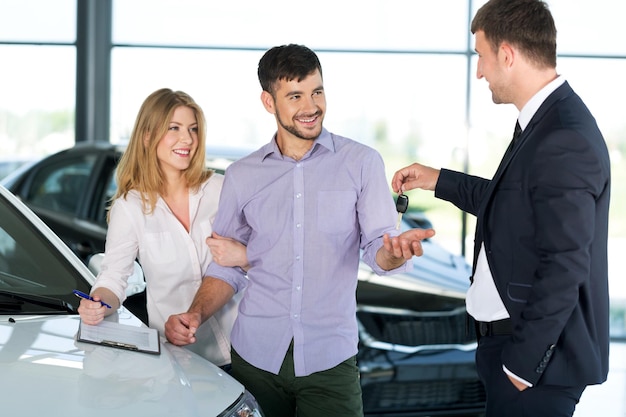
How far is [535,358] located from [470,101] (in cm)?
555

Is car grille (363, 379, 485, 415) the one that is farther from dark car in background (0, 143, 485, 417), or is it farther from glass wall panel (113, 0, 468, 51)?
glass wall panel (113, 0, 468, 51)

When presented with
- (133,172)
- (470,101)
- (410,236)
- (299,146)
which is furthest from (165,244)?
(470,101)

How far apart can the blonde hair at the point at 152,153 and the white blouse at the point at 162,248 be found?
1.3 inches

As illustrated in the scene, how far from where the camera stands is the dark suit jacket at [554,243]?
6.82ft

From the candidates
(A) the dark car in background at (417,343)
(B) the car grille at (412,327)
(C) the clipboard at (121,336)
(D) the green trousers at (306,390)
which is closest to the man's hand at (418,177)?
(D) the green trousers at (306,390)

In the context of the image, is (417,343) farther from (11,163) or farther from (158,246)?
(11,163)

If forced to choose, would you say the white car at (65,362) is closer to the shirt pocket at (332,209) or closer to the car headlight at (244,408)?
the car headlight at (244,408)

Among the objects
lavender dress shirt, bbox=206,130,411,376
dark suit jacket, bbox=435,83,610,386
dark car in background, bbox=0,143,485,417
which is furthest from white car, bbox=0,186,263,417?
dark car in background, bbox=0,143,485,417

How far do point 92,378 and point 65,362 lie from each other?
0.12m

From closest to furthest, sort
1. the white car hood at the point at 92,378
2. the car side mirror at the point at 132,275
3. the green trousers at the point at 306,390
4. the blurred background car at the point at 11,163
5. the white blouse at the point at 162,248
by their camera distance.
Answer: the white car hood at the point at 92,378, the green trousers at the point at 306,390, the white blouse at the point at 162,248, the car side mirror at the point at 132,275, the blurred background car at the point at 11,163

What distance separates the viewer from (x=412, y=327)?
417 cm

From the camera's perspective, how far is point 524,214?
85.9 inches

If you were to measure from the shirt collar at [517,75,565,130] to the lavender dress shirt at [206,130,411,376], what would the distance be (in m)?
0.50

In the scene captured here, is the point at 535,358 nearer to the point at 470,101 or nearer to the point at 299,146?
the point at 299,146
